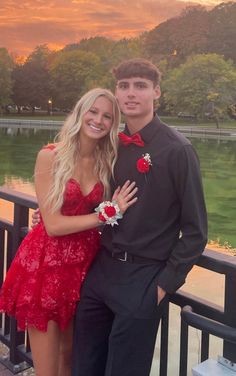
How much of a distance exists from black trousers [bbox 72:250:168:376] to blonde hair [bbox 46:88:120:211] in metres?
0.34

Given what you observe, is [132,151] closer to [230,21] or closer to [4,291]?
[4,291]

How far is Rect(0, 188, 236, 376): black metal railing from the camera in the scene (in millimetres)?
1679

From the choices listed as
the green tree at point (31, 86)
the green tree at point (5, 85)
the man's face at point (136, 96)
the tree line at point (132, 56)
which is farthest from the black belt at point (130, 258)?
the green tree at point (31, 86)

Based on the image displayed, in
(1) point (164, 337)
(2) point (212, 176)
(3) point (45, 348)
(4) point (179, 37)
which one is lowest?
(2) point (212, 176)

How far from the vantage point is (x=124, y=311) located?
1.93m

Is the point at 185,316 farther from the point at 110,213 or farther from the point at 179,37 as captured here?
the point at 179,37

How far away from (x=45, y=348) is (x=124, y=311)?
22.4 inches

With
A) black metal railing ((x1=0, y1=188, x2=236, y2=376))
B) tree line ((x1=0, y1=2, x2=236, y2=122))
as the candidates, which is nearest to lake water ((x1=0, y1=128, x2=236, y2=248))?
black metal railing ((x1=0, y1=188, x2=236, y2=376))

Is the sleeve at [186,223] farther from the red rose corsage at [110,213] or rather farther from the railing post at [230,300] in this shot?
the red rose corsage at [110,213]

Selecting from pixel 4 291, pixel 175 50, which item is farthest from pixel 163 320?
pixel 175 50

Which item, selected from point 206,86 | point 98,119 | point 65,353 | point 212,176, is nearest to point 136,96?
point 98,119

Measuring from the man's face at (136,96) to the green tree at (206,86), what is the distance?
4433 cm

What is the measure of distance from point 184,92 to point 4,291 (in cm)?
4644

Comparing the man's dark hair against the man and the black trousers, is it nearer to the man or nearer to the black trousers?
the man
